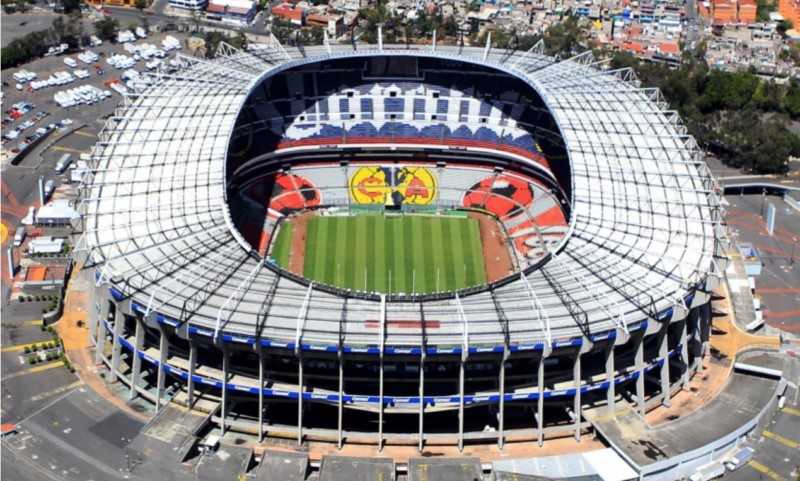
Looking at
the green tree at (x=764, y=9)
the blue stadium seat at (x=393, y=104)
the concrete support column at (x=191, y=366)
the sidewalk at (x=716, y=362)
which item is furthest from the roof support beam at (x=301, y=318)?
the green tree at (x=764, y=9)

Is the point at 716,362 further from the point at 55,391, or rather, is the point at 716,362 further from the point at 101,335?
the point at 55,391

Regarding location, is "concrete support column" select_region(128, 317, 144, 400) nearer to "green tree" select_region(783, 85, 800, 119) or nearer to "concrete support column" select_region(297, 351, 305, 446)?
"concrete support column" select_region(297, 351, 305, 446)

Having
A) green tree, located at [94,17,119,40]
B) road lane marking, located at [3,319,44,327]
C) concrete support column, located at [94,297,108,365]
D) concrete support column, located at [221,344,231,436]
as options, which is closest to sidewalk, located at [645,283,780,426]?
concrete support column, located at [221,344,231,436]

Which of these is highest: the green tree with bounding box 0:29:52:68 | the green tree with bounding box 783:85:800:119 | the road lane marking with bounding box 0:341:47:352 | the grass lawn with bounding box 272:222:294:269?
the green tree with bounding box 0:29:52:68

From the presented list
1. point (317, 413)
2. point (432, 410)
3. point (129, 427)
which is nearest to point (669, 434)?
point (432, 410)

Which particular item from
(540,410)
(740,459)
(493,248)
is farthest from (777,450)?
(493,248)
